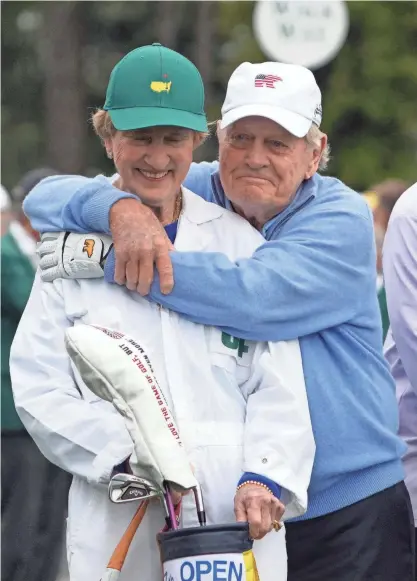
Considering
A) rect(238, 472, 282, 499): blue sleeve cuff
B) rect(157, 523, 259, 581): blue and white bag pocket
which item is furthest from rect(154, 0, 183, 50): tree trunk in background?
rect(157, 523, 259, 581): blue and white bag pocket

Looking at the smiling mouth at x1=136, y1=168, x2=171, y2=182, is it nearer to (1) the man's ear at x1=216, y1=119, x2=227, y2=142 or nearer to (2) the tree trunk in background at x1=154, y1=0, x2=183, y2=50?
(1) the man's ear at x1=216, y1=119, x2=227, y2=142

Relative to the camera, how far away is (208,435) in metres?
3.33

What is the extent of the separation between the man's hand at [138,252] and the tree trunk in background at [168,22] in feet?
49.5

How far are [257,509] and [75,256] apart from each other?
0.81 metres

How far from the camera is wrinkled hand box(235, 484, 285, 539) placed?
3.18m

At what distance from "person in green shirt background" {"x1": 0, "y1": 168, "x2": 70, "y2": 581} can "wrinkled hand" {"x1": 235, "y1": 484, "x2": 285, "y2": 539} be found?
390cm

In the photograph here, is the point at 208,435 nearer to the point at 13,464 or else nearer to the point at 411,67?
the point at 13,464

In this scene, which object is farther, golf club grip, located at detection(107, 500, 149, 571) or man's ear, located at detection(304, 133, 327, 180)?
man's ear, located at detection(304, 133, 327, 180)

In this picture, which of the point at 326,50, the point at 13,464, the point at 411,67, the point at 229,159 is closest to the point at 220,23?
the point at 411,67

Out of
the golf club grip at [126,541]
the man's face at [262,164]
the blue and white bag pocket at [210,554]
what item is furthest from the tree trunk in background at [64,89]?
the blue and white bag pocket at [210,554]

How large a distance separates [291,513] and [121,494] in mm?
477

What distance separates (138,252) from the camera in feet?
11.1

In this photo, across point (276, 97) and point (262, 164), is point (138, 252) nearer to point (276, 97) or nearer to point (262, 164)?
point (262, 164)

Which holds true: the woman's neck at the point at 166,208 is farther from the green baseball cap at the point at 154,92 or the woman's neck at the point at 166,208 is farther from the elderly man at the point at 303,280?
the green baseball cap at the point at 154,92
